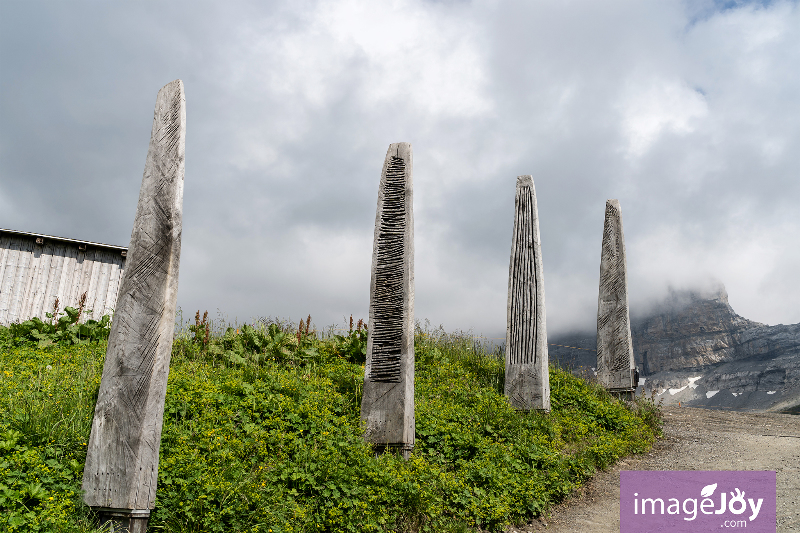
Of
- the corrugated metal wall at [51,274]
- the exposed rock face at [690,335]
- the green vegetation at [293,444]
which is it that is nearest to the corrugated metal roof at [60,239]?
the corrugated metal wall at [51,274]

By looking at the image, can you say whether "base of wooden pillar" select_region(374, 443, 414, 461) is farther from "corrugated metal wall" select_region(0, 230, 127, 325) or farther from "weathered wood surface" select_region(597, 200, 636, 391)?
"corrugated metal wall" select_region(0, 230, 127, 325)

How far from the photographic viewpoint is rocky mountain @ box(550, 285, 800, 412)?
4328cm

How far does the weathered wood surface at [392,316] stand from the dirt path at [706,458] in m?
1.73

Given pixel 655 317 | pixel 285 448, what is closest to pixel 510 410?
pixel 285 448

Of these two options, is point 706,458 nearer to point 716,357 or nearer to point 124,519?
point 124,519

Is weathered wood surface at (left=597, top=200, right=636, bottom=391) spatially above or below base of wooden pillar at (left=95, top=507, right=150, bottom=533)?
above

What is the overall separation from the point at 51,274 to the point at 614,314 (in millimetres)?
15061

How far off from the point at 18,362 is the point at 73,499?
4.59m

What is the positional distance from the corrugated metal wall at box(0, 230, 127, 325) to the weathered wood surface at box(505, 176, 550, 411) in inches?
445

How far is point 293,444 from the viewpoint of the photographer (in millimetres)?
4848

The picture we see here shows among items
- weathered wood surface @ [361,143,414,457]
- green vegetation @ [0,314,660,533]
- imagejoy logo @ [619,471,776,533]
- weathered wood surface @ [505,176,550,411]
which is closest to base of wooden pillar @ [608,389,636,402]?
green vegetation @ [0,314,660,533]

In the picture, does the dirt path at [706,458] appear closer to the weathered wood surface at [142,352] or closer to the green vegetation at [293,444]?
the green vegetation at [293,444]

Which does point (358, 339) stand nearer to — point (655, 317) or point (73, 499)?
point (73, 499)

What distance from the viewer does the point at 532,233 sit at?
8.52 metres
